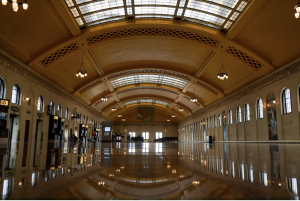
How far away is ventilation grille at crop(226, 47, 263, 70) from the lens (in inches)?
803

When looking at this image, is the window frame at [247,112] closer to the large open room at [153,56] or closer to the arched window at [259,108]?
the large open room at [153,56]

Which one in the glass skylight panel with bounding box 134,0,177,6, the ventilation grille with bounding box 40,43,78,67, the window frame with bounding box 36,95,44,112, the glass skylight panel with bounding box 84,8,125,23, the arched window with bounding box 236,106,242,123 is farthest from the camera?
the arched window with bounding box 236,106,242,123

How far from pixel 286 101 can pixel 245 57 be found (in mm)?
5218

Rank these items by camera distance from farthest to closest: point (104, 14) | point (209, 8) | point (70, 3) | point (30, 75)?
point (30, 75)
point (104, 14)
point (209, 8)
point (70, 3)

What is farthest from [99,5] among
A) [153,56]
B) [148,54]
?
[153,56]

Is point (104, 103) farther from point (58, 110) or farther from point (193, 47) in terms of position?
point (193, 47)

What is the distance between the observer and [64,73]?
24484 millimetres

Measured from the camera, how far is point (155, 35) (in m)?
20.0

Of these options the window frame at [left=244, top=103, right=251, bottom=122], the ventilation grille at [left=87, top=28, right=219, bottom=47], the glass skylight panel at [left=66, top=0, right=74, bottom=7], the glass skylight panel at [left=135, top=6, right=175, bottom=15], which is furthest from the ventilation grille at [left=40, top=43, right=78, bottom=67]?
the window frame at [left=244, top=103, right=251, bottom=122]

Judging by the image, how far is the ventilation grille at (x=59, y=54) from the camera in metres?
20.2

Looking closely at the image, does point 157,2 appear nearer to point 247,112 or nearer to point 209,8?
point 209,8

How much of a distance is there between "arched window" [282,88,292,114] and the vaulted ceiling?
7.80 ft

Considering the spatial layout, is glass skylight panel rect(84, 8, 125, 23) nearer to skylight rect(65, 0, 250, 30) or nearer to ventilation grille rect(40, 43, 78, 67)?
skylight rect(65, 0, 250, 30)

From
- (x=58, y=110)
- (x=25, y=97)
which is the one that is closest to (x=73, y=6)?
(x=25, y=97)
